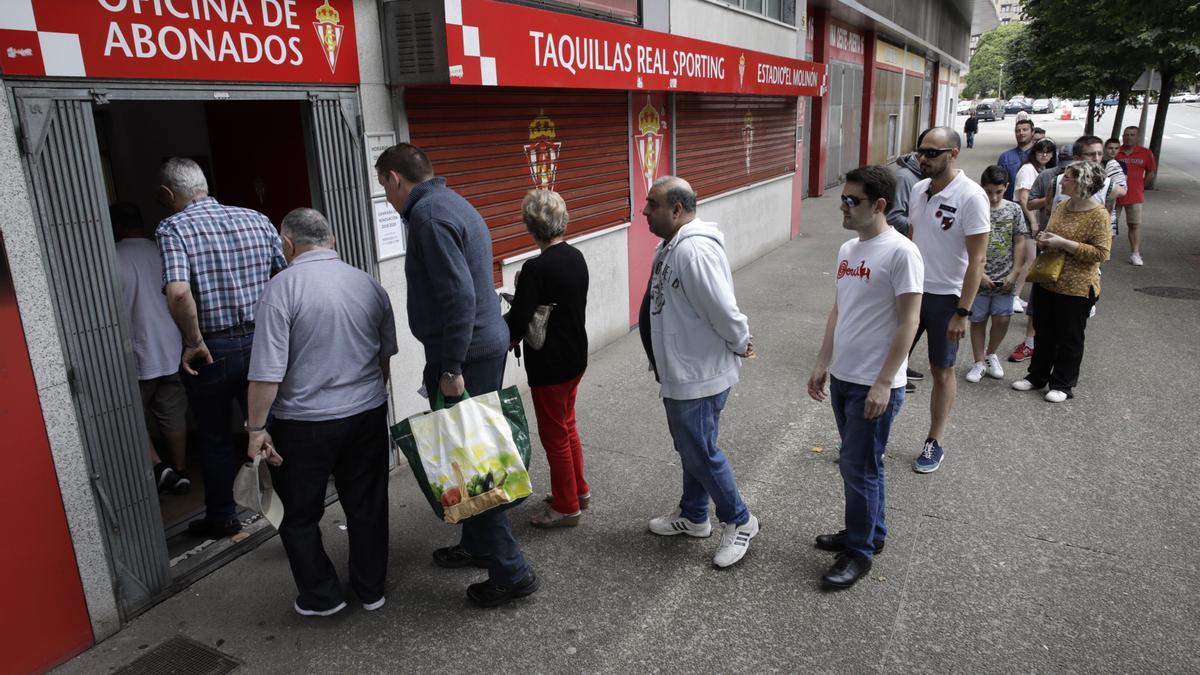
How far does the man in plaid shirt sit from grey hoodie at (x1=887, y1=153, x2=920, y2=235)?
13.4 ft

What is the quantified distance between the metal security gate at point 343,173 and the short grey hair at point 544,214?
1239 mm

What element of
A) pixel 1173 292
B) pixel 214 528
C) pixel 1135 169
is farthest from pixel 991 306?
pixel 1135 169

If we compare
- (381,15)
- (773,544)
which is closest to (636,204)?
(381,15)

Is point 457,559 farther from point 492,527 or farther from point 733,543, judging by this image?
point 733,543

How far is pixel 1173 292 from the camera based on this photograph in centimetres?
904

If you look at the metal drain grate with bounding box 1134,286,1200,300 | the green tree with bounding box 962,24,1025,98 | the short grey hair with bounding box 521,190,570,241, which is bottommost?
the metal drain grate with bounding box 1134,286,1200,300

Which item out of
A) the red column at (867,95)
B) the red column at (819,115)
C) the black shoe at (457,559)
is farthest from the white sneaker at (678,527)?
the red column at (867,95)

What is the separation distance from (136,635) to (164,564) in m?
0.33

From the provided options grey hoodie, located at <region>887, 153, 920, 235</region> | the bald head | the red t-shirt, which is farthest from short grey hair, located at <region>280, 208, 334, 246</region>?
the red t-shirt

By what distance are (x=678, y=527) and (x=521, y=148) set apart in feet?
10.7

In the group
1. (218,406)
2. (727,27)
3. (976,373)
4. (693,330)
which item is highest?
(727,27)

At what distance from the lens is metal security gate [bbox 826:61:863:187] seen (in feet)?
59.1

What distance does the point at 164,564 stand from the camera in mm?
3586

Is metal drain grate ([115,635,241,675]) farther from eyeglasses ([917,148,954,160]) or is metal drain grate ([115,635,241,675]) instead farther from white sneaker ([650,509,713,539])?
eyeglasses ([917,148,954,160])
